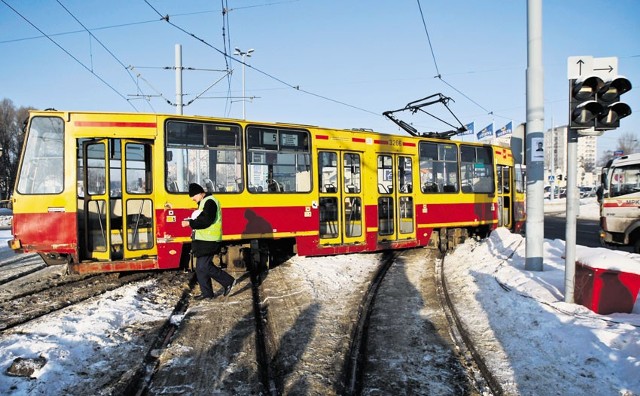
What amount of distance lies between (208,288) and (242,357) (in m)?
2.42

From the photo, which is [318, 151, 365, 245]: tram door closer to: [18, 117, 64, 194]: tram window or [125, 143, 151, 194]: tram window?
[125, 143, 151, 194]: tram window

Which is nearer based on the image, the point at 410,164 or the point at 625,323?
the point at 625,323

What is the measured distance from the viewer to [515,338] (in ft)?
16.0

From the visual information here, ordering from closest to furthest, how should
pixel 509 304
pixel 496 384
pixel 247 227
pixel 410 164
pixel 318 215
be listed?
pixel 496 384 → pixel 509 304 → pixel 247 227 → pixel 318 215 → pixel 410 164

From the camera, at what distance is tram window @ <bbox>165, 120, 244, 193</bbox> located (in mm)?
7797

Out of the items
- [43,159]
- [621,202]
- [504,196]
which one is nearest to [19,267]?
[43,159]

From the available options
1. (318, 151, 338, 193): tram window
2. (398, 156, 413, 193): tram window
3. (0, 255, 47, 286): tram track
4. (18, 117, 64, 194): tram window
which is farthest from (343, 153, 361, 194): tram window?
(0, 255, 47, 286): tram track

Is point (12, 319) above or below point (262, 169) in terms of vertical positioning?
below

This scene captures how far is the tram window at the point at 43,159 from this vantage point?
7246mm

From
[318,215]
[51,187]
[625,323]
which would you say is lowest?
[625,323]

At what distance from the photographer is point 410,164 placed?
442 inches

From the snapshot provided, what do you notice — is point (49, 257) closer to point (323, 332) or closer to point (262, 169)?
point (262, 169)

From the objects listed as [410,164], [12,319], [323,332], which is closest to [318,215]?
[410,164]

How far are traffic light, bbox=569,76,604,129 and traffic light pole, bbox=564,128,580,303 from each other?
0.18 meters
